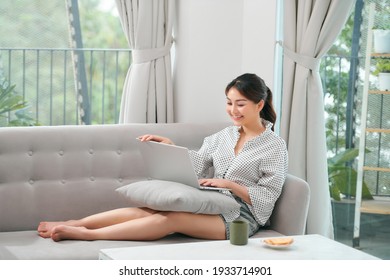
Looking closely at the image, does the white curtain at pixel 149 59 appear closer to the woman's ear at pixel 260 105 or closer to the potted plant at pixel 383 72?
the woman's ear at pixel 260 105

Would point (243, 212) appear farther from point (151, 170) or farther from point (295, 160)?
point (295, 160)

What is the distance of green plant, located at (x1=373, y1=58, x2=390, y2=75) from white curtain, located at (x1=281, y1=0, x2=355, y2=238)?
1.02ft

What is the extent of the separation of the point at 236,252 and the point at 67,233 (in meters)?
0.98

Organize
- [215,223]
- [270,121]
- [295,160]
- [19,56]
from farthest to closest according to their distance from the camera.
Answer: [19,56] < [295,160] < [270,121] < [215,223]

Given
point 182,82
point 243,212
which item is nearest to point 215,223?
point 243,212

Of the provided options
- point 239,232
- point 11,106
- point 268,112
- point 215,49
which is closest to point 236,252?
point 239,232

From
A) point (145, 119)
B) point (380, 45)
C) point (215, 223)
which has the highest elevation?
point (380, 45)

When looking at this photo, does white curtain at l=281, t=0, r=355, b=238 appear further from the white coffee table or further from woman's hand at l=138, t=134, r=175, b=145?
the white coffee table

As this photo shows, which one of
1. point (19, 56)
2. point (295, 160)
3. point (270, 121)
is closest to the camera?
point (270, 121)

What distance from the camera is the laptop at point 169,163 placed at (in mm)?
3650

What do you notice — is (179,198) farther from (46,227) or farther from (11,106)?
(11,106)

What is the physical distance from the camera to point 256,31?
4.76 meters

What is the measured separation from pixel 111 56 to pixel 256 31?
157 cm

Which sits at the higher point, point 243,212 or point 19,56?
point 19,56
